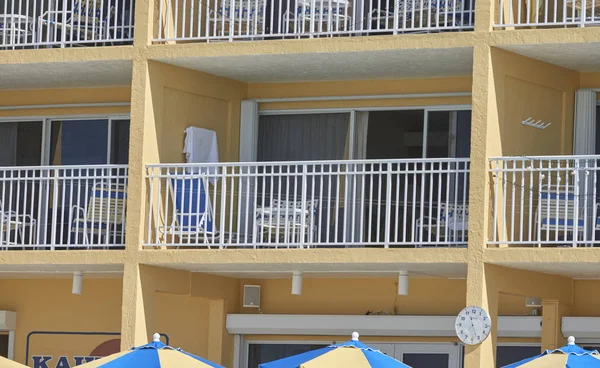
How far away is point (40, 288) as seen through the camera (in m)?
21.3

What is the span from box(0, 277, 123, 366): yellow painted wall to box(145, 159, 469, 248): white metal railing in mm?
2575

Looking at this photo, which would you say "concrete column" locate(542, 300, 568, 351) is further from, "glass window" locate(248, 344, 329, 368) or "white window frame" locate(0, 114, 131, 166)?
"white window frame" locate(0, 114, 131, 166)

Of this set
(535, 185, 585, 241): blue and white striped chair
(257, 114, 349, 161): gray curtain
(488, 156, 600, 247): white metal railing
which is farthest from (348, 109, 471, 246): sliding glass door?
(535, 185, 585, 241): blue and white striped chair

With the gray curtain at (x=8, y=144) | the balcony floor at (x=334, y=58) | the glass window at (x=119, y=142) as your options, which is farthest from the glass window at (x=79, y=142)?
the balcony floor at (x=334, y=58)

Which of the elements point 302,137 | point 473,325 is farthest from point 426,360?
point 302,137

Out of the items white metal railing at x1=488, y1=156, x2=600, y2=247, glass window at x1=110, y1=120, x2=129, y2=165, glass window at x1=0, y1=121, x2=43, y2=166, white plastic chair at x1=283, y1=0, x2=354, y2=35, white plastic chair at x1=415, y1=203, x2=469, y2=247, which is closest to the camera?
white metal railing at x1=488, y1=156, x2=600, y2=247

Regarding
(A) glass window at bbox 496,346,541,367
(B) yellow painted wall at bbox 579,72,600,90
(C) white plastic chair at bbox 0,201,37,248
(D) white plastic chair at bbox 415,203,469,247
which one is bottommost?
(A) glass window at bbox 496,346,541,367

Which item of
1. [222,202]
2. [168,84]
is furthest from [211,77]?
[222,202]

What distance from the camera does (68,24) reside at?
1980 cm

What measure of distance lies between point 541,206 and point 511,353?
2736 millimetres

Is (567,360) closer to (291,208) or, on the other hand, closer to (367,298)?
(291,208)

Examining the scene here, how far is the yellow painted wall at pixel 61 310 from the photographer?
20906 millimetres

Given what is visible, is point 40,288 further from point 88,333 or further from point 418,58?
point 418,58

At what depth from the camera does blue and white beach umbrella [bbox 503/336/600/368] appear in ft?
48.5
